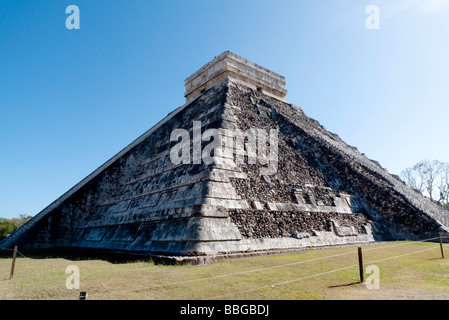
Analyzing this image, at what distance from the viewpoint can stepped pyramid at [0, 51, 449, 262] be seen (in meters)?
7.20

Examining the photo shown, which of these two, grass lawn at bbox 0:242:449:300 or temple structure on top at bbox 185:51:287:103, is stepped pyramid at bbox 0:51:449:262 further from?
grass lawn at bbox 0:242:449:300

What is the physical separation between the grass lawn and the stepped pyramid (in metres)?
1.00

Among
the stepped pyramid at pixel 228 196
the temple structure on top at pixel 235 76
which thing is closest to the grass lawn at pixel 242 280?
the stepped pyramid at pixel 228 196

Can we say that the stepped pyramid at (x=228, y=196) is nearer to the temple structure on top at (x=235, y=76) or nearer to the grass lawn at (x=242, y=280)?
the temple structure on top at (x=235, y=76)

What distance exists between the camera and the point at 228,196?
7.57 metres

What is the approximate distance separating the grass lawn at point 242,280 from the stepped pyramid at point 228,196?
3.27ft

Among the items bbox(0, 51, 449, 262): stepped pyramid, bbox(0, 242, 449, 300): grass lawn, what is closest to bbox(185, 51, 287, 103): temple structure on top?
bbox(0, 51, 449, 262): stepped pyramid

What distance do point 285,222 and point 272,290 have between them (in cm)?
472

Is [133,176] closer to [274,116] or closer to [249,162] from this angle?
[249,162]

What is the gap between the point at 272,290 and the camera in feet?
12.2

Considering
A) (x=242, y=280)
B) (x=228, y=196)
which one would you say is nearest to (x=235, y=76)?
(x=228, y=196)

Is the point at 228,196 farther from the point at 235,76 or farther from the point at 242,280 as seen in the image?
the point at 235,76

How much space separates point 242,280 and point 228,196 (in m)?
3.41
